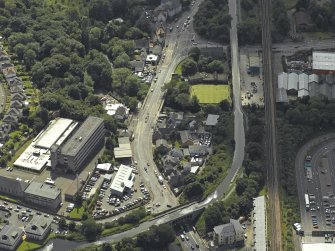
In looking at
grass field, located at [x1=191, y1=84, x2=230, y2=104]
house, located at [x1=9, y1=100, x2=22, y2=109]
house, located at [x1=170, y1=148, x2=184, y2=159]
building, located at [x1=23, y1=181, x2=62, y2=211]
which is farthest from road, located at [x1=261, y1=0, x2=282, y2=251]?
house, located at [x1=9, y1=100, x2=22, y2=109]

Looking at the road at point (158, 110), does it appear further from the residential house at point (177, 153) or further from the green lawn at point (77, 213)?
the green lawn at point (77, 213)

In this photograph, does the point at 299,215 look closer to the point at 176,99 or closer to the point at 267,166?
the point at 267,166

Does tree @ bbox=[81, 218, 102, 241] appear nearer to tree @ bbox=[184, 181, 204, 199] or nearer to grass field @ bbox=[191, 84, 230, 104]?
tree @ bbox=[184, 181, 204, 199]

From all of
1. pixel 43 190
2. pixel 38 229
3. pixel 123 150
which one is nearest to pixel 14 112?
pixel 123 150

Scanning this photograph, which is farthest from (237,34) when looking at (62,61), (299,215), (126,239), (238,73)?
(126,239)

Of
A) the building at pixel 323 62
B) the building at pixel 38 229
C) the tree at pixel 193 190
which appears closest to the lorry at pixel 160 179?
the tree at pixel 193 190

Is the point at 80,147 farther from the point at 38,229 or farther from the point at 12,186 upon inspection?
the point at 38,229
